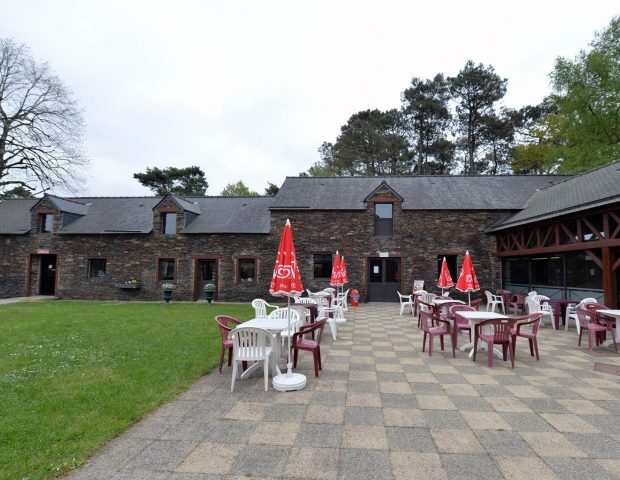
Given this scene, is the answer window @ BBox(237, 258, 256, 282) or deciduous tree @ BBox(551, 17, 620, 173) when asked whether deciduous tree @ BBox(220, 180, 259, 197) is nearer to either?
window @ BBox(237, 258, 256, 282)

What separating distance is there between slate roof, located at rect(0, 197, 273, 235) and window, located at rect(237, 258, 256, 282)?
1614 millimetres

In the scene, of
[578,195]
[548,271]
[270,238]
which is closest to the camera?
[578,195]

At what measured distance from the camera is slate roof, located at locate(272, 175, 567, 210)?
1708 cm

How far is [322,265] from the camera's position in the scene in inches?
677

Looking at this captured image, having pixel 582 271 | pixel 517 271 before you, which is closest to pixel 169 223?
pixel 517 271

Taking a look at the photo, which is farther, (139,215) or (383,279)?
(139,215)

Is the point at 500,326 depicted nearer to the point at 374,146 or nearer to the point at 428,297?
the point at 428,297

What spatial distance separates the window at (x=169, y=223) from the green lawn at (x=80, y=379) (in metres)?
8.98

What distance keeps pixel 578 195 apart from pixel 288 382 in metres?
12.0

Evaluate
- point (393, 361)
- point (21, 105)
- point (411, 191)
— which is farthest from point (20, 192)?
point (393, 361)

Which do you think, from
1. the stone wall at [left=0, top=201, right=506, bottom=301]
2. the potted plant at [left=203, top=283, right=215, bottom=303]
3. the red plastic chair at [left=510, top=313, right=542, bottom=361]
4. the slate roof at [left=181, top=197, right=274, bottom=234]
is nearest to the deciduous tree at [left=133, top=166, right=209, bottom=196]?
the slate roof at [left=181, top=197, right=274, bottom=234]

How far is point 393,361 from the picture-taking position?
6.14 m

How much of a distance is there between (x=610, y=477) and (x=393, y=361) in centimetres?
361

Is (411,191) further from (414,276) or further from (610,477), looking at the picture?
(610,477)
